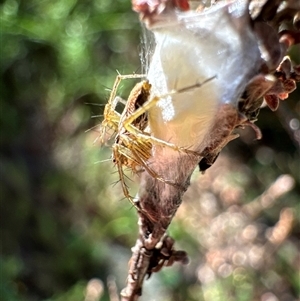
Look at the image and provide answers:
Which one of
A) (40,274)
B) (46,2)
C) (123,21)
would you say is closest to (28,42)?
(46,2)

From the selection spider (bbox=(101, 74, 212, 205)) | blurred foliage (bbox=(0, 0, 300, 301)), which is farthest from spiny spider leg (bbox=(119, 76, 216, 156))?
blurred foliage (bbox=(0, 0, 300, 301))

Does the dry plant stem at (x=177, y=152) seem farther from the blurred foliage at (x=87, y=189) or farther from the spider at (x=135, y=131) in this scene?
the blurred foliage at (x=87, y=189)

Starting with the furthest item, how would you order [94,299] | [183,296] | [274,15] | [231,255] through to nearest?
[183,296] → [231,255] → [94,299] → [274,15]

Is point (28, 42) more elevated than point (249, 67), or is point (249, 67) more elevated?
point (28, 42)

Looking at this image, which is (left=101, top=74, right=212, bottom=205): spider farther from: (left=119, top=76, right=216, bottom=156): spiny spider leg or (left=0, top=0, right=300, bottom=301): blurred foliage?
(left=0, top=0, right=300, bottom=301): blurred foliage

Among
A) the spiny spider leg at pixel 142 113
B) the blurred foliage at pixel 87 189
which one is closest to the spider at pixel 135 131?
the spiny spider leg at pixel 142 113

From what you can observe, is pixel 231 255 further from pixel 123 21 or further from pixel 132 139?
pixel 132 139

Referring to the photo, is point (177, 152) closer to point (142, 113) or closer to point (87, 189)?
point (142, 113)
